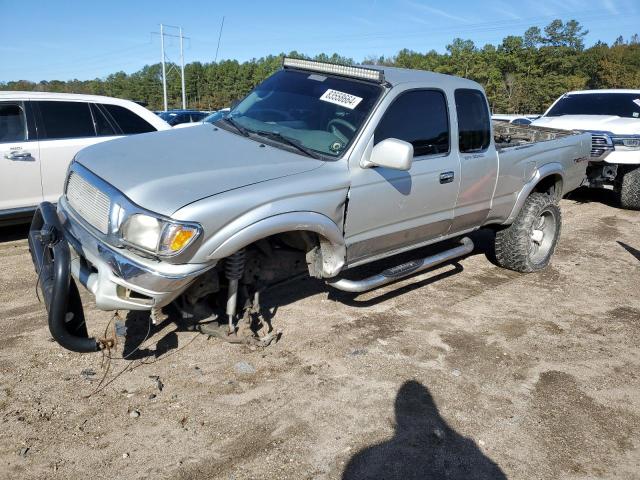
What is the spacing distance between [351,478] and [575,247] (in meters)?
5.46

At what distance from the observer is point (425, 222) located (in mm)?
4355

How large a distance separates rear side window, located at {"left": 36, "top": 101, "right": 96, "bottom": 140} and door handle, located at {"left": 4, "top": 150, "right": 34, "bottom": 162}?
269 millimetres

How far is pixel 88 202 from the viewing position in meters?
3.26

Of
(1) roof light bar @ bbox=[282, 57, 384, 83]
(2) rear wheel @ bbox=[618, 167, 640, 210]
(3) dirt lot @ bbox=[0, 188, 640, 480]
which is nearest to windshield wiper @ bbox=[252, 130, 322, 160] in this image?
(1) roof light bar @ bbox=[282, 57, 384, 83]

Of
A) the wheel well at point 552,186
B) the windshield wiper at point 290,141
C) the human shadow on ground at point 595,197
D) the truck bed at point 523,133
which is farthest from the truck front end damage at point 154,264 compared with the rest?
the human shadow on ground at point 595,197

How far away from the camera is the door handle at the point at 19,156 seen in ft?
18.2

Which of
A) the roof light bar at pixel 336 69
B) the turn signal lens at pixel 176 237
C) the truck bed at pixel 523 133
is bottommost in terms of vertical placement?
the turn signal lens at pixel 176 237

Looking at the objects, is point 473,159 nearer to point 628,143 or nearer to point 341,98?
point 341,98

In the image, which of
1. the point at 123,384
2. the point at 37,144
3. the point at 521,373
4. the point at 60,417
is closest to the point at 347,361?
the point at 521,373

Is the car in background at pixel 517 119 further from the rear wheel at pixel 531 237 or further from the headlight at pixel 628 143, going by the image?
the rear wheel at pixel 531 237

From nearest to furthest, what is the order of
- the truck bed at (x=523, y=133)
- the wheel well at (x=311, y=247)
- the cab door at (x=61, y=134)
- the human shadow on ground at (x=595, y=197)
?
the wheel well at (x=311, y=247) < the cab door at (x=61, y=134) < the truck bed at (x=523, y=133) < the human shadow on ground at (x=595, y=197)

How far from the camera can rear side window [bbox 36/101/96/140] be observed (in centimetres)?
589

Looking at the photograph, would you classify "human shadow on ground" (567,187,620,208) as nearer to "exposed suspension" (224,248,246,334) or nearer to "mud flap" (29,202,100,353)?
"exposed suspension" (224,248,246,334)

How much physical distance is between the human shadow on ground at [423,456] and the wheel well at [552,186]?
363cm
